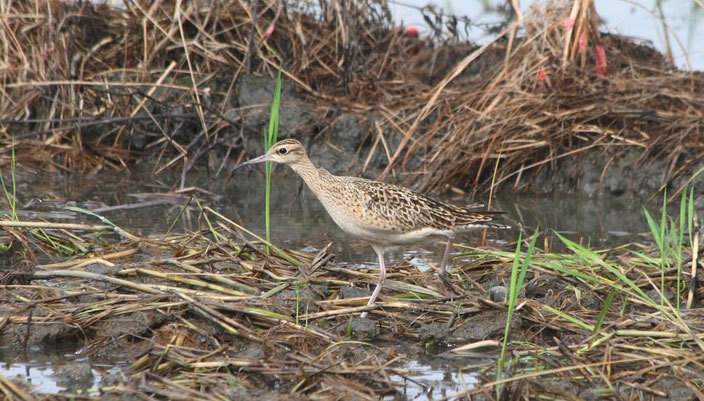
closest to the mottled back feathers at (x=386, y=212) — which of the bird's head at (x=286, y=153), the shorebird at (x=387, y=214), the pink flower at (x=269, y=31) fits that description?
the shorebird at (x=387, y=214)

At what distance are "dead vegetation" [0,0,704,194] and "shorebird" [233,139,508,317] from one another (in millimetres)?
2727

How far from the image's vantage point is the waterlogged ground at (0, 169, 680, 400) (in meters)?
4.96

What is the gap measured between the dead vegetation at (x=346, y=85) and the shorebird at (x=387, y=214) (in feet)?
8.95

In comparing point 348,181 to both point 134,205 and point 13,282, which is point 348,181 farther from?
point 134,205

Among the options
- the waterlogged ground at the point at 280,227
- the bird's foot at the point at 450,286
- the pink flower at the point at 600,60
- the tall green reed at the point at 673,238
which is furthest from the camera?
the pink flower at the point at 600,60

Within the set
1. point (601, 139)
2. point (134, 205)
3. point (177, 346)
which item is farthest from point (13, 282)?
point (601, 139)

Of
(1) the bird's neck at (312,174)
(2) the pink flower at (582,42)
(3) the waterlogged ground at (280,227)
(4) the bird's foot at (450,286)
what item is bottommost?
(3) the waterlogged ground at (280,227)

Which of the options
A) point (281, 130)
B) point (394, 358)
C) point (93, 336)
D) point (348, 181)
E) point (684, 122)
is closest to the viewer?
point (394, 358)

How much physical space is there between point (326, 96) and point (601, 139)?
2.85 meters

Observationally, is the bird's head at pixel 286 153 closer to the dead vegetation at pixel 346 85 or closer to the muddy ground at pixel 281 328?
the muddy ground at pixel 281 328

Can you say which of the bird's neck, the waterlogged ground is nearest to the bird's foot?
the waterlogged ground

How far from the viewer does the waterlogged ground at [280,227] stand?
4.96 m

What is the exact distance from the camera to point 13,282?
243 inches

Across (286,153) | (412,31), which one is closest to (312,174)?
(286,153)
